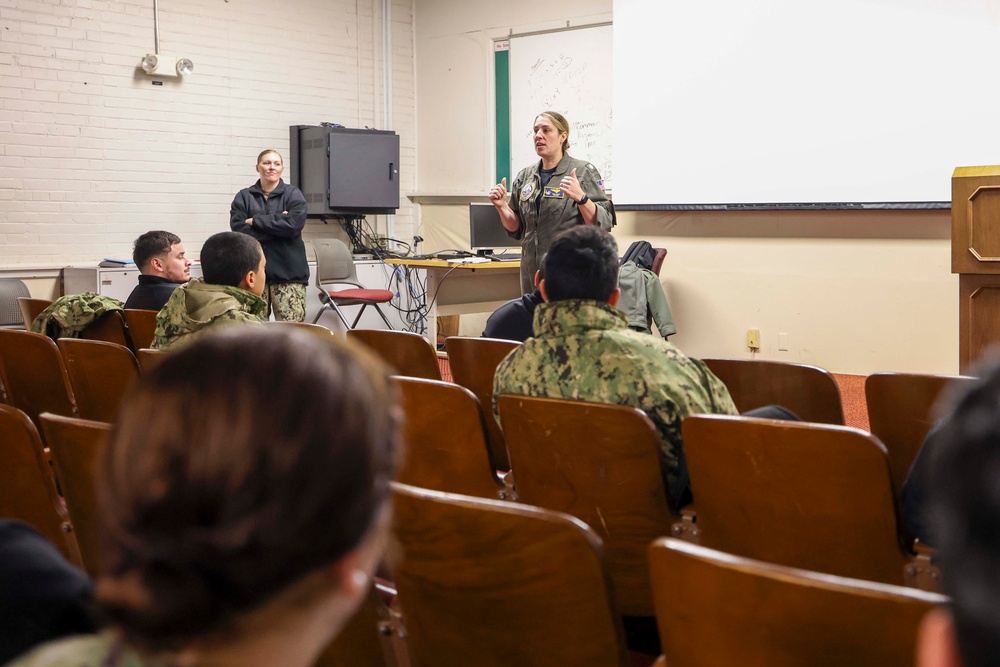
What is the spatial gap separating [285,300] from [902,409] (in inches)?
191

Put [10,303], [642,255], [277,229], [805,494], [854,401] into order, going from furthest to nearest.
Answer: [642,255] → [277,229] → [10,303] → [854,401] → [805,494]

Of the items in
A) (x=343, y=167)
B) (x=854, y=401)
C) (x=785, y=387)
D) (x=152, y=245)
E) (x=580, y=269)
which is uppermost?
(x=343, y=167)

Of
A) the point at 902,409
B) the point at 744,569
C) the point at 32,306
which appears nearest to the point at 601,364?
the point at 902,409

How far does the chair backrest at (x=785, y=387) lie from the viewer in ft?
8.10

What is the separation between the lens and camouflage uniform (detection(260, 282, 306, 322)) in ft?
21.4

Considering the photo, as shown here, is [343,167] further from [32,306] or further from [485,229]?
[32,306]

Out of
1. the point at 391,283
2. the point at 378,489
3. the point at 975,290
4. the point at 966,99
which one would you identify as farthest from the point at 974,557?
the point at 391,283

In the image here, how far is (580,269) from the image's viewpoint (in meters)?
2.40

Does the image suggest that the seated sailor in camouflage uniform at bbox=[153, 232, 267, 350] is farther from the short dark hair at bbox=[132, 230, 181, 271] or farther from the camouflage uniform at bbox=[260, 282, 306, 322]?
the camouflage uniform at bbox=[260, 282, 306, 322]

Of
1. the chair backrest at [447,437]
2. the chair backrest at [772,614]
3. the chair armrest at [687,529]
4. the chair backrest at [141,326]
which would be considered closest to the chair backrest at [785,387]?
the chair armrest at [687,529]

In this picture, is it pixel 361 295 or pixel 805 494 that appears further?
pixel 361 295

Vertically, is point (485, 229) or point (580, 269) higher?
point (485, 229)

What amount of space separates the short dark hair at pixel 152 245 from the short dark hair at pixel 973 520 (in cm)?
415

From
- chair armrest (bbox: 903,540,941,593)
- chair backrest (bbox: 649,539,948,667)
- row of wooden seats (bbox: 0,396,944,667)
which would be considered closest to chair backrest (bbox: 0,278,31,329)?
row of wooden seats (bbox: 0,396,944,667)
